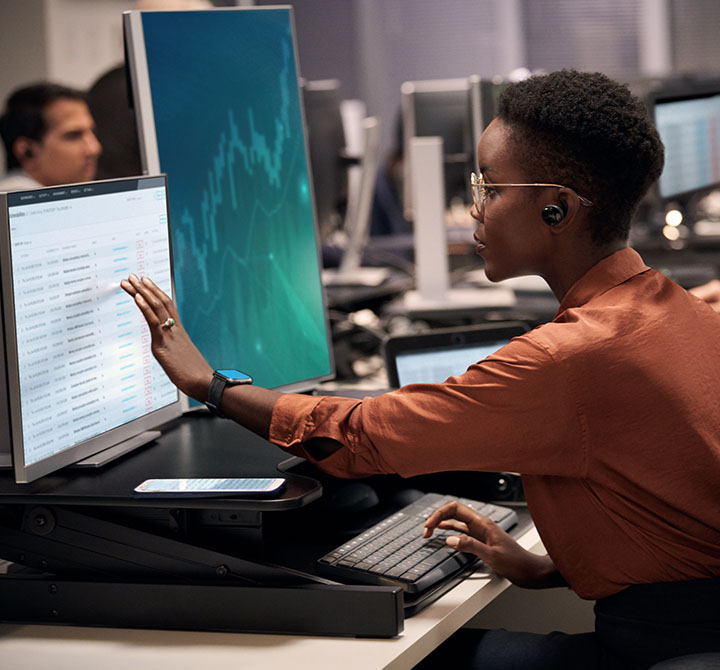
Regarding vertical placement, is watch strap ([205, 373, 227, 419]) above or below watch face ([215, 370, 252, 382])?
below

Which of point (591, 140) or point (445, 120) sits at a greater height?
point (445, 120)

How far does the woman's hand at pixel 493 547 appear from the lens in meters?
1.29

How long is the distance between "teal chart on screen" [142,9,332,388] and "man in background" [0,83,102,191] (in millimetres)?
1355

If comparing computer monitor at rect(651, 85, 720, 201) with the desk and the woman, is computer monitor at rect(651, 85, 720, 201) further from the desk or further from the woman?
the desk

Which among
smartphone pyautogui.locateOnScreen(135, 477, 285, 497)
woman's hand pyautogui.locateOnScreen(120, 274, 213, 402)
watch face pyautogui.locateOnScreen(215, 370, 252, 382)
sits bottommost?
smartphone pyautogui.locateOnScreen(135, 477, 285, 497)

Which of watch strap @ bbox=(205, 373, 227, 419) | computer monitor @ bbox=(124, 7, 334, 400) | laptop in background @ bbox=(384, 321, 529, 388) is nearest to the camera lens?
watch strap @ bbox=(205, 373, 227, 419)

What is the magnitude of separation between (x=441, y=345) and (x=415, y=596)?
672 millimetres

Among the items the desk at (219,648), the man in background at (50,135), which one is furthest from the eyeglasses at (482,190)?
the man in background at (50,135)

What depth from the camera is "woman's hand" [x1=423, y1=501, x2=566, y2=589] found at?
1286 mm

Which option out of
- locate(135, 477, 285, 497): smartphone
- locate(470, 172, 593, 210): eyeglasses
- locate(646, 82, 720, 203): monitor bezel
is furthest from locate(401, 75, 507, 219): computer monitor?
locate(135, 477, 285, 497): smartphone

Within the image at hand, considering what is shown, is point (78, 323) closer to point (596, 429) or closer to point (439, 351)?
point (596, 429)

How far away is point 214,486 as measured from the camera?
3.78 ft

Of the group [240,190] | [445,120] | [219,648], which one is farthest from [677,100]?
[219,648]

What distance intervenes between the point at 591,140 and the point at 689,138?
2.45 metres
